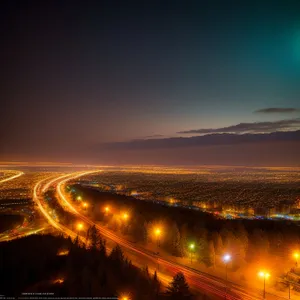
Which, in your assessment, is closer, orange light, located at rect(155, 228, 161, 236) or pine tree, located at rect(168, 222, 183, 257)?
pine tree, located at rect(168, 222, 183, 257)

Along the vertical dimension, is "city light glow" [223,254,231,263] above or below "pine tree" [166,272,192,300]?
below

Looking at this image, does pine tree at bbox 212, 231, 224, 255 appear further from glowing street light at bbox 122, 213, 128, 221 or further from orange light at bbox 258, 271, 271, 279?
glowing street light at bbox 122, 213, 128, 221

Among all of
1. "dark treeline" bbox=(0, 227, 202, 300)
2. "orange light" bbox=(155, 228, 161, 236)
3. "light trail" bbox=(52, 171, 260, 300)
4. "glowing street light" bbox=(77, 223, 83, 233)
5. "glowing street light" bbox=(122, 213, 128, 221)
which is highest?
"glowing street light" bbox=(122, 213, 128, 221)

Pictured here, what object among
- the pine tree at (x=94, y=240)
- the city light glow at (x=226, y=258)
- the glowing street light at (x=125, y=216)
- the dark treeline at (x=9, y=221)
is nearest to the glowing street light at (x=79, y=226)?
the glowing street light at (x=125, y=216)

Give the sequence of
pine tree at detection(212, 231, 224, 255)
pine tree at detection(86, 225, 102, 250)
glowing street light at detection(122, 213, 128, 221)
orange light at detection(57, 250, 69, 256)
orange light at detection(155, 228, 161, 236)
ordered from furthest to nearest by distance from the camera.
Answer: glowing street light at detection(122, 213, 128, 221) < orange light at detection(155, 228, 161, 236) < pine tree at detection(86, 225, 102, 250) < pine tree at detection(212, 231, 224, 255) < orange light at detection(57, 250, 69, 256)

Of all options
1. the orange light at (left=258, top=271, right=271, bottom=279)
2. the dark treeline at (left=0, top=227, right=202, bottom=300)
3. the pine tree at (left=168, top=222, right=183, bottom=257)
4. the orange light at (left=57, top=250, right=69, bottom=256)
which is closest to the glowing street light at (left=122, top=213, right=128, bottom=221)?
the dark treeline at (left=0, top=227, right=202, bottom=300)

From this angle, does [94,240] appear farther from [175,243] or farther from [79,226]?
[79,226]

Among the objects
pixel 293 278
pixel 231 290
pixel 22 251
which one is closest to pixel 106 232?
pixel 22 251
